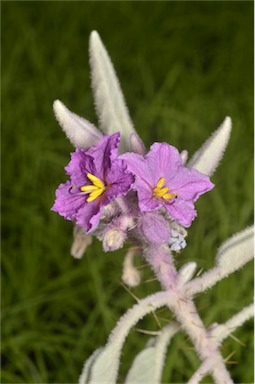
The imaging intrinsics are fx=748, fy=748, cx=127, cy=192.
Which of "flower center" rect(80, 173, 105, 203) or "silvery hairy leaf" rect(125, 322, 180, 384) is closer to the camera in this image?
"flower center" rect(80, 173, 105, 203)

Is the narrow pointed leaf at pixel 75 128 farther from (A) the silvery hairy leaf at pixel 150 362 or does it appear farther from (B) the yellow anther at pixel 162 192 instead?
(A) the silvery hairy leaf at pixel 150 362

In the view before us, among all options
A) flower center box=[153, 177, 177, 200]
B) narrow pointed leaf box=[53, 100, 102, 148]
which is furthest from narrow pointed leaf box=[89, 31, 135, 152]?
flower center box=[153, 177, 177, 200]

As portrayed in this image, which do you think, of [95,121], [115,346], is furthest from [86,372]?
[95,121]

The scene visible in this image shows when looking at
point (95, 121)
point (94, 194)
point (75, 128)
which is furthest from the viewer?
point (95, 121)

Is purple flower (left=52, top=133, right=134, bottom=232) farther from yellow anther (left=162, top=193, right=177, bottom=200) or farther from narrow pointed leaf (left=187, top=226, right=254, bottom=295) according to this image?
narrow pointed leaf (left=187, top=226, right=254, bottom=295)

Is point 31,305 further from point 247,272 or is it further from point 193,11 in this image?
point 193,11

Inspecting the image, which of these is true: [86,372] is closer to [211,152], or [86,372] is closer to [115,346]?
[115,346]

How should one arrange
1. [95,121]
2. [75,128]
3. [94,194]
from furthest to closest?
[95,121] < [75,128] < [94,194]
